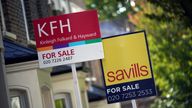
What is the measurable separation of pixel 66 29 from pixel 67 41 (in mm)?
200

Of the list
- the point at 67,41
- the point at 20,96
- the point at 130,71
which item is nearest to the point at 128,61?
the point at 130,71

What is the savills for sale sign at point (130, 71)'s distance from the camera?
469 inches

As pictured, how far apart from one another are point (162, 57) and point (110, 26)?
1347 inches

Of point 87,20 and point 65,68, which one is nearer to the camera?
point 87,20

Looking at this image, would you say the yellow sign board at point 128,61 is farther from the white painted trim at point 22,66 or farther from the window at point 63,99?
the window at point 63,99

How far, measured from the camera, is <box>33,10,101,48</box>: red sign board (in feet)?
38.0

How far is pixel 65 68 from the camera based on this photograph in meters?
16.7

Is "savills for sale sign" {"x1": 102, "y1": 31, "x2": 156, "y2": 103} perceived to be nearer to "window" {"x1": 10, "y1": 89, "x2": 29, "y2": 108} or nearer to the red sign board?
the red sign board

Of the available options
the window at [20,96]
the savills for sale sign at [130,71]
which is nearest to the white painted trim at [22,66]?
the window at [20,96]

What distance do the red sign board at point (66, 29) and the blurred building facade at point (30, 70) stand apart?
555 millimetres

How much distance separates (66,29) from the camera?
1166 cm

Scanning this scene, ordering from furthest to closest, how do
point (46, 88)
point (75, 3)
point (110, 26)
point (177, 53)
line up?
point (110, 26) < point (75, 3) < point (177, 53) < point (46, 88)

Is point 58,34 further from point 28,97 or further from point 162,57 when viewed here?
point 162,57

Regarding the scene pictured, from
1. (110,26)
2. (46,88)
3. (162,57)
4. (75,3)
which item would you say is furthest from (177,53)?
(110,26)
